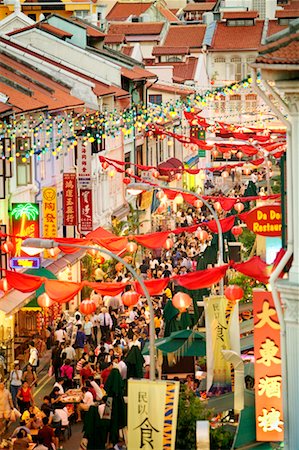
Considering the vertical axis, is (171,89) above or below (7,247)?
below

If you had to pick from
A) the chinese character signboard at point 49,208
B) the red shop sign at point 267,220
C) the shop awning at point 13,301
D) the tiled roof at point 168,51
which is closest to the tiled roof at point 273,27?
the tiled roof at point 168,51

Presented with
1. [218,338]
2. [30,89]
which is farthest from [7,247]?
[30,89]

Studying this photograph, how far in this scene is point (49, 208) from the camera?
36.2 m

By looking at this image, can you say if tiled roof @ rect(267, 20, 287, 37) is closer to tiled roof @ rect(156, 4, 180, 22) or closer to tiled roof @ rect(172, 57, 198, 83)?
tiled roof @ rect(156, 4, 180, 22)

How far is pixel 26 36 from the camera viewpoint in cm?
4928

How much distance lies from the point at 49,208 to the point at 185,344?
402 inches

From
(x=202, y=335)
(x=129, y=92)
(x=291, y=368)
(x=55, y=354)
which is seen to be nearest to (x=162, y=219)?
(x=129, y=92)

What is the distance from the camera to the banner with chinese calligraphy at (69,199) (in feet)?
127

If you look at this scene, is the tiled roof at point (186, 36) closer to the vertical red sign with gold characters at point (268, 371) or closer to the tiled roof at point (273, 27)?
the tiled roof at point (273, 27)

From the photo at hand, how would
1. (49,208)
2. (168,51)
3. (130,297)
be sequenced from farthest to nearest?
(168,51) → (49,208) → (130,297)

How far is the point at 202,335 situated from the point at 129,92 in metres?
28.8

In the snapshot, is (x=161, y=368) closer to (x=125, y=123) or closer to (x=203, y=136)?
(x=125, y=123)

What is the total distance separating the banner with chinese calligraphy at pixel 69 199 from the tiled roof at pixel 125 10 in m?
73.6

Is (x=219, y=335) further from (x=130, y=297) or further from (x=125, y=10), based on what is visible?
(x=125, y=10)
